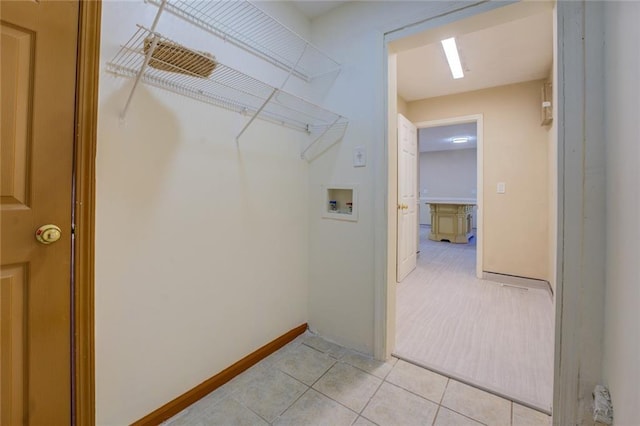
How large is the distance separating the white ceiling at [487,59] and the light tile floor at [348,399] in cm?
206

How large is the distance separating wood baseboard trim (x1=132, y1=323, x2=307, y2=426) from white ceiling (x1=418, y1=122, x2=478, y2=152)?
4536mm

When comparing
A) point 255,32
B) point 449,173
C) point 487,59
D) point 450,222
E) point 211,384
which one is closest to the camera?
point 211,384

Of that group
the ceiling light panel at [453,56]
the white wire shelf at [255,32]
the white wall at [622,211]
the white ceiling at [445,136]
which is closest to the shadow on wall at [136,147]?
the white wire shelf at [255,32]

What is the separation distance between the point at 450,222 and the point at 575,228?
5257 millimetres

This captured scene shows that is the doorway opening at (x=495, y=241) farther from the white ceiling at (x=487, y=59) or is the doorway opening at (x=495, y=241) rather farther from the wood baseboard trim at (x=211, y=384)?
the wood baseboard trim at (x=211, y=384)

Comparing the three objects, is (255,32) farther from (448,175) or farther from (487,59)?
(448,175)

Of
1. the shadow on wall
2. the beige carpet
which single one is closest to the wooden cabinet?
the beige carpet

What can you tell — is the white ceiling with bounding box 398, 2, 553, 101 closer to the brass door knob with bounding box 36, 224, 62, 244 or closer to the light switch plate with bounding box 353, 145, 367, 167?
the light switch plate with bounding box 353, 145, 367, 167

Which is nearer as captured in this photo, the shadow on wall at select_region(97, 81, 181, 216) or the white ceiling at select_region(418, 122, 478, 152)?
the shadow on wall at select_region(97, 81, 181, 216)

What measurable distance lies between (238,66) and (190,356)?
1639 millimetres

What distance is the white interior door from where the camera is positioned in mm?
3271

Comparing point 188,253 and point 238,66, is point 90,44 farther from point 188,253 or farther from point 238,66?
point 188,253

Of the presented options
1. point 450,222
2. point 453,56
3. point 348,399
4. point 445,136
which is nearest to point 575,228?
point 348,399

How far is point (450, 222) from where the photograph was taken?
19.8 ft
